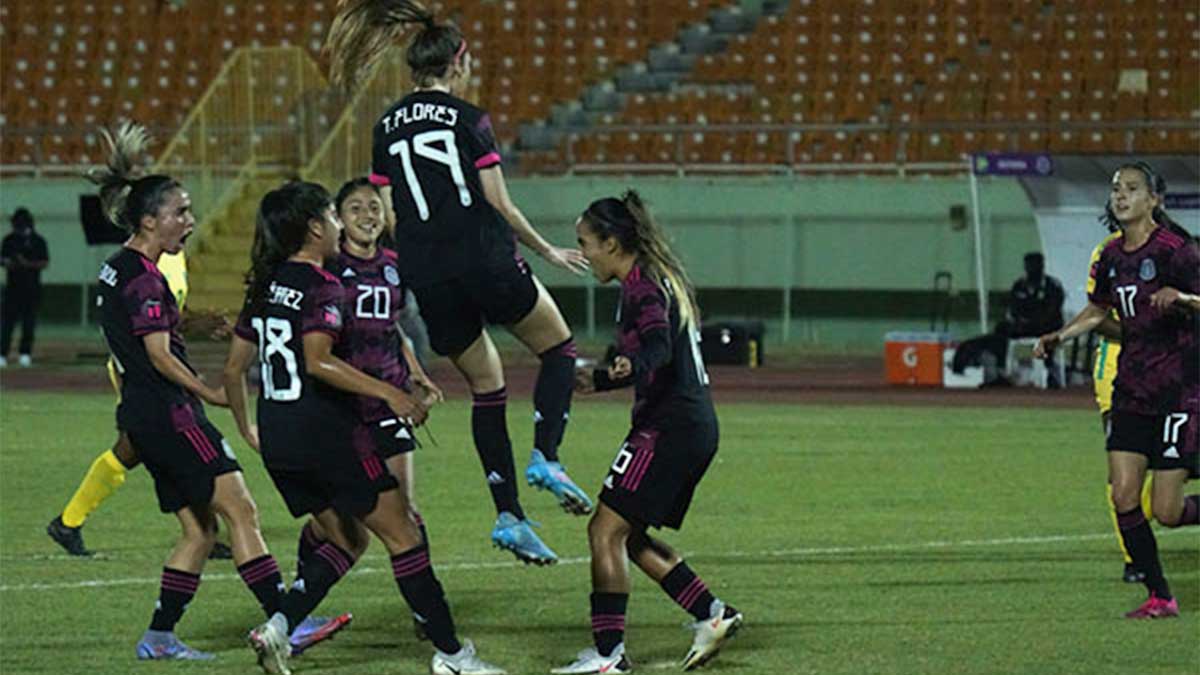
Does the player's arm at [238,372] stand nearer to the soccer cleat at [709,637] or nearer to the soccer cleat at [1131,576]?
the soccer cleat at [709,637]

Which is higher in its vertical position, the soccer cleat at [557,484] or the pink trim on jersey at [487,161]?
the pink trim on jersey at [487,161]

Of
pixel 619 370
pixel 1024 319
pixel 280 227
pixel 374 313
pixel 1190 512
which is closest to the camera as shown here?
pixel 619 370

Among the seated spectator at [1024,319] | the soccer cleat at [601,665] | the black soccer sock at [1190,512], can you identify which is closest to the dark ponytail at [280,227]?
the soccer cleat at [601,665]

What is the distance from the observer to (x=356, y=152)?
111ft

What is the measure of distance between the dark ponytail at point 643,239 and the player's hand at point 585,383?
543mm

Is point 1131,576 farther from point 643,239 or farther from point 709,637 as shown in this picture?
point 643,239

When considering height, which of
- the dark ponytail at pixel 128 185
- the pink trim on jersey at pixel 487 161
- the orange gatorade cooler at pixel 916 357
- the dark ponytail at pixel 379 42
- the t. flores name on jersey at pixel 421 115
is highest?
the dark ponytail at pixel 379 42

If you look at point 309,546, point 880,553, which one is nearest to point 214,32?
point 880,553

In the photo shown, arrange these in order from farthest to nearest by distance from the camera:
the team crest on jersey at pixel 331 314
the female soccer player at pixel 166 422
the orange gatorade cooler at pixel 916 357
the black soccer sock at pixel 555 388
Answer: the orange gatorade cooler at pixel 916 357 < the black soccer sock at pixel 555 388 < the female soccer player at pixel 166 422 < the team crest on jersey at pixel 331 314

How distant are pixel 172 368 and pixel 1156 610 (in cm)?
484

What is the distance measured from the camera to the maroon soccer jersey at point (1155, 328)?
11.5 metres

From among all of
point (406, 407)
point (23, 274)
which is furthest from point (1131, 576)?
point (23, 274)

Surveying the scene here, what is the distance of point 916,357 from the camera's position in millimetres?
28500

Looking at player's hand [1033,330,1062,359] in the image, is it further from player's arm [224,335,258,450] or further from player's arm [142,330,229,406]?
player's arm [142,330,229,406]
